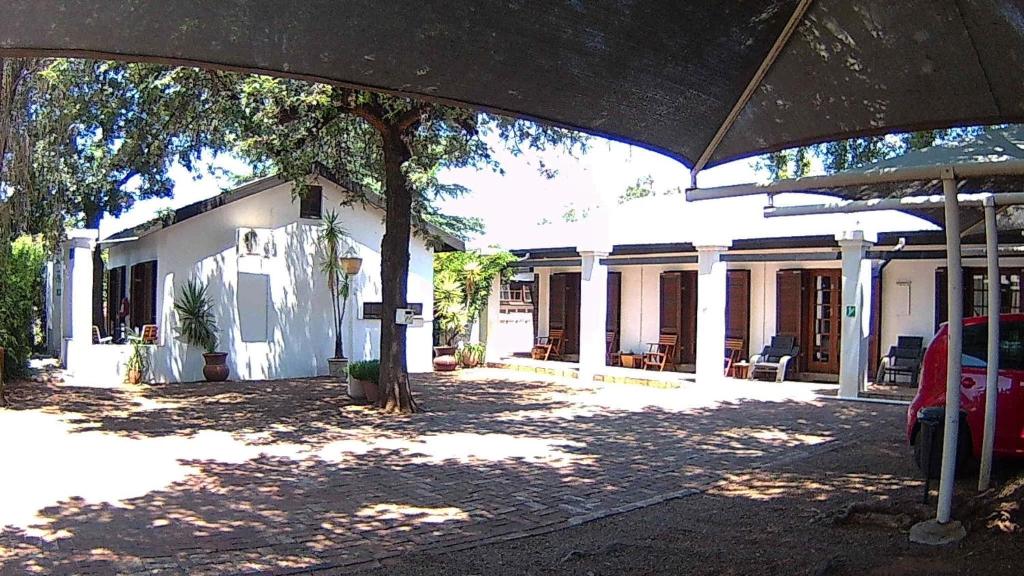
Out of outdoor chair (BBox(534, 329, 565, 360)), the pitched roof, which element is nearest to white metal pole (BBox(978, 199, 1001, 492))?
the pitched roof

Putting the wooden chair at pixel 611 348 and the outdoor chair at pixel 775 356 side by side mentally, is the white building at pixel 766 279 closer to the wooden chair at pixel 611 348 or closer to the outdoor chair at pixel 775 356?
the wooden chair at pixel 611 348

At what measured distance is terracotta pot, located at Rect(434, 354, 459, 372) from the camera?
19.5m

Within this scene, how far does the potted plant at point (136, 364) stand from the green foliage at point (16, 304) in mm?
1882

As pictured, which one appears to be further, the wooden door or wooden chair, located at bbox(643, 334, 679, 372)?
wooden chair, located at bbox(643, 334, 679, 372)

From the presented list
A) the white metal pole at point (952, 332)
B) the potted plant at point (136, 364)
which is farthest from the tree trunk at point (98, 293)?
the white metal pole at point (952, 332)

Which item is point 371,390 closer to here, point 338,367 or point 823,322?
point 338,367

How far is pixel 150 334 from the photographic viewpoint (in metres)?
16.6

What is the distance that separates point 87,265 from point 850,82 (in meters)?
16.8

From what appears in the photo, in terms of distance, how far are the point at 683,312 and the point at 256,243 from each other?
30.2 feet

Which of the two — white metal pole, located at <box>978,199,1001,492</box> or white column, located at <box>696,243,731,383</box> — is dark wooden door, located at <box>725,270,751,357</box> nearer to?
white column, located at <box>696,243,731,383</box>

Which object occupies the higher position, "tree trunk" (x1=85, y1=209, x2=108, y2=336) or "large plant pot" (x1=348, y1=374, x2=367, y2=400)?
"tree trunk" (x1=85, y1=209, x2=108, y2=336)

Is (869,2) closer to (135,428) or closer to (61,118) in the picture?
(135,428)

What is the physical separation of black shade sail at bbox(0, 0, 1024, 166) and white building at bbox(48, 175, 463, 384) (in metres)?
13.5

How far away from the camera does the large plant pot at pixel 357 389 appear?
13.3 metres
